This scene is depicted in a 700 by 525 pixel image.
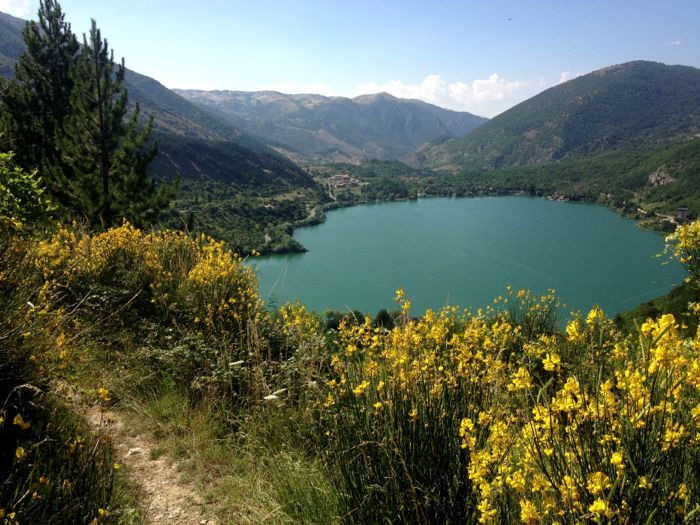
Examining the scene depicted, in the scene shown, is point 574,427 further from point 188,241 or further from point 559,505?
point 188,241

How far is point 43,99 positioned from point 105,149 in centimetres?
413

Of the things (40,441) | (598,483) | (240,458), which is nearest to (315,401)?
(240,458)

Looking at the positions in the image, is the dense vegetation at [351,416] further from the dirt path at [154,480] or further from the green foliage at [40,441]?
the dirt path at [154,480]

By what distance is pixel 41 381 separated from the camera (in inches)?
104

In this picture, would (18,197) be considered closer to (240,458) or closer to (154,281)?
(154,281)

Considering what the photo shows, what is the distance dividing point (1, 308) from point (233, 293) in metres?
2.51

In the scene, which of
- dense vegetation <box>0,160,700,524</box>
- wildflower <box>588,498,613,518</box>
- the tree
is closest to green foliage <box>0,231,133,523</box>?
dense vegetation <box>0,160,700,524</box>

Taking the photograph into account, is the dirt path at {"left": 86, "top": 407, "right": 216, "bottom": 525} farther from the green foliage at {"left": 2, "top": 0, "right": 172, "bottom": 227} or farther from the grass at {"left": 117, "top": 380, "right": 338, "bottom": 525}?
the green foliage at {"left": 2, "top": 0, "right": 172, "bottom": 227}

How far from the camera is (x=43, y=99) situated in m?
14.3

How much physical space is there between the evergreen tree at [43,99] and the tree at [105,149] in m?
0.57

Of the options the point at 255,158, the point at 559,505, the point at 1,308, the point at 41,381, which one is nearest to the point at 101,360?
the point at 1,308

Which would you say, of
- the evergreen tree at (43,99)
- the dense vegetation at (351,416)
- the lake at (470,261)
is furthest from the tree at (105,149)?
the lake at (470,261)

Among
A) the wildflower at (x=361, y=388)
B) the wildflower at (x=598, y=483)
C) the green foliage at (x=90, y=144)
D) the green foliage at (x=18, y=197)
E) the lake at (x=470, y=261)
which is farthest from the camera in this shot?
the lake at (x=470, y=261)

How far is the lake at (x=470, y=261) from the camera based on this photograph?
51.7m
